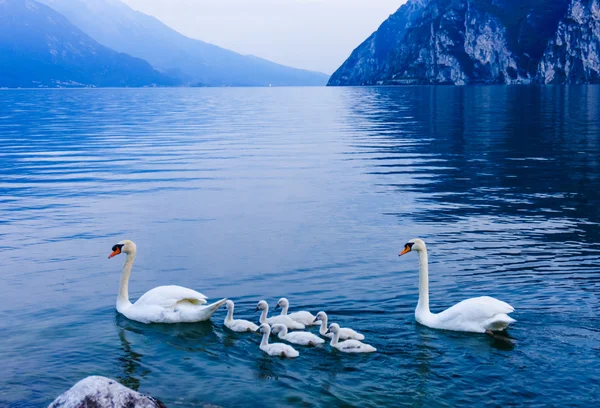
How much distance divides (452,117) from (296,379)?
70.4 meters

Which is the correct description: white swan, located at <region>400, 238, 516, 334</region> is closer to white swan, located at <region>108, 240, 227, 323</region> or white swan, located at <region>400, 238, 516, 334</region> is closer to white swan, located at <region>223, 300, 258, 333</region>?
white swan, located at <region>223, 300, 258, 333</region>

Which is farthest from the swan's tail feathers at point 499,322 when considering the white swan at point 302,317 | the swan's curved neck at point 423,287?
the white swan at point 302,317

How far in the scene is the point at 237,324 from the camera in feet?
49.6

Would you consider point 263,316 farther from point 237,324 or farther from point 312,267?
point 312,267

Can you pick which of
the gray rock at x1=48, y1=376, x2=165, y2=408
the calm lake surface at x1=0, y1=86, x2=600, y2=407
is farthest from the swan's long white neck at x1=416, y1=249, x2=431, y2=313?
the gray rock at x1=48, y1=376, x2=165, y2=408

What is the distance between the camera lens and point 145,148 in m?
52.1

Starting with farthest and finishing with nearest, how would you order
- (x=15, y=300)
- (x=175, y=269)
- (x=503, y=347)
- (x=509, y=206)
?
(x=509, y=206) < (x=175, y=269) < (x=15, y=300) < (x=503, y=347)

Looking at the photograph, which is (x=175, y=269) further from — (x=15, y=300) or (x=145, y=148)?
(x=145, y=148)

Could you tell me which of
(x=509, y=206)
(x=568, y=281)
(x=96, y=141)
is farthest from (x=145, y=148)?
(x=568, y=281)

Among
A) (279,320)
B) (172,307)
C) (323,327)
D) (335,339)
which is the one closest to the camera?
(335,339)

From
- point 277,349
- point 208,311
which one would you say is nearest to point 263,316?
point 208,311

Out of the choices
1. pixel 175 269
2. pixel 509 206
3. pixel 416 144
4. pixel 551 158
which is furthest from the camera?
pixel 416 144

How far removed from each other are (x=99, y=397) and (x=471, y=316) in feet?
26.3

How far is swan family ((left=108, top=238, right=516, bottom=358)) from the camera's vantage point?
14.1m
